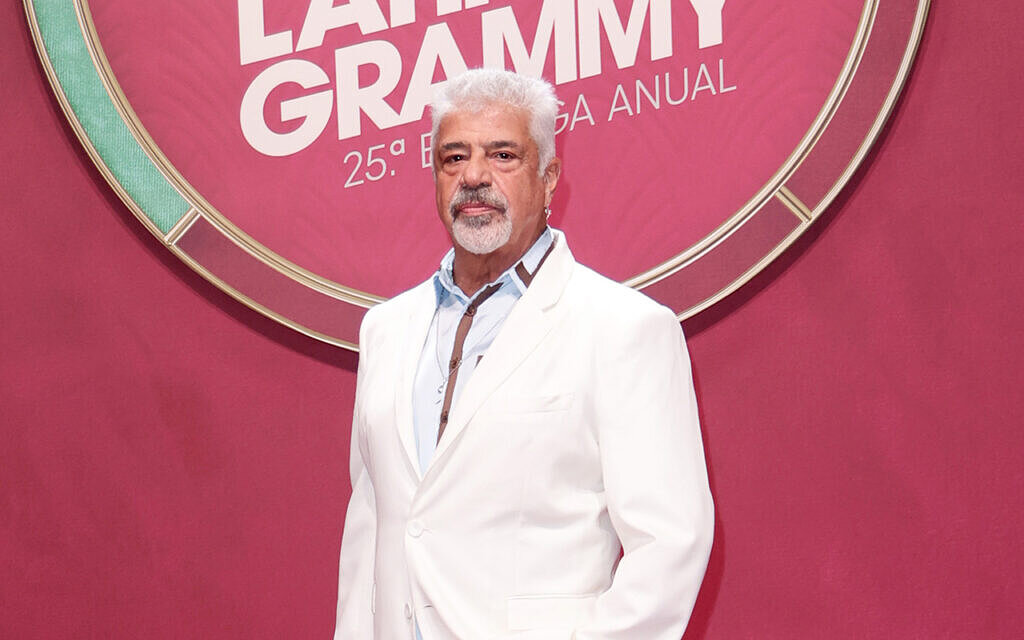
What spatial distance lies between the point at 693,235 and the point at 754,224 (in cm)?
9

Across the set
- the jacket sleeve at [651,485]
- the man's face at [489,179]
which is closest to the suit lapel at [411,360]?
the man's face at [489,179]

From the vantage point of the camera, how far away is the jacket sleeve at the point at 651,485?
4.44 feet

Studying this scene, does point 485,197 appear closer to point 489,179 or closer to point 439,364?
point 489,179

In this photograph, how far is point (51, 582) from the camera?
2.18 metres

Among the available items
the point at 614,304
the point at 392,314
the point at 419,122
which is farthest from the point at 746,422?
the point at 419,122

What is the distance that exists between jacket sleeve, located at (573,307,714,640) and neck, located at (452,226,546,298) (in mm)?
221

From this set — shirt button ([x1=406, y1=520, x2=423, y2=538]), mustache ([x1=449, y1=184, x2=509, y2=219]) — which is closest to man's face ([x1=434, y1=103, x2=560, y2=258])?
mustache ([x1=449, y1=184, x2=509, y2=219])

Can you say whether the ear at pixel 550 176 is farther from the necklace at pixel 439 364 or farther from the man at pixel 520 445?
the necklace at pixel 439 364

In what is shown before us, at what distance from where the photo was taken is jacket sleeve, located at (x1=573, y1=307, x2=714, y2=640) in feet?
4.44

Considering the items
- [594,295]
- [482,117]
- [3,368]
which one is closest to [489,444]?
[594,295]

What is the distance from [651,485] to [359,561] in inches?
17.1

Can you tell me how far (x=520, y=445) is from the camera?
144 centimetres

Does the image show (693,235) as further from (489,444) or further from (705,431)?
(489,444)

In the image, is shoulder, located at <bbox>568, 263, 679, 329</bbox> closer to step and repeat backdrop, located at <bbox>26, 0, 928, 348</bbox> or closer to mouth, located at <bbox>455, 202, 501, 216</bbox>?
mouth, located at <bbox>455, 202, 501, 216</bbox>
